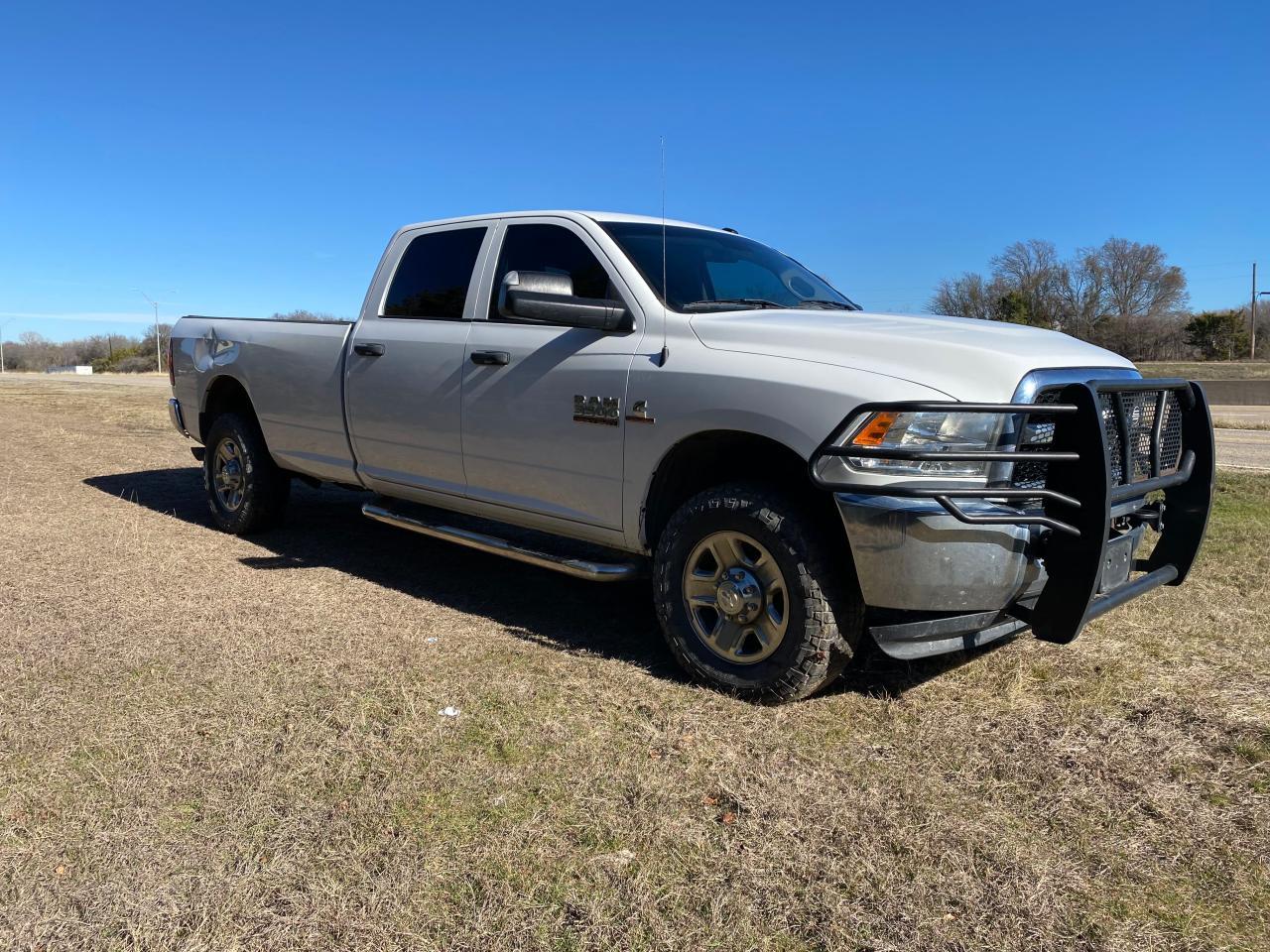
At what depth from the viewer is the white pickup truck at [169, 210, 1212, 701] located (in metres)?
3.23

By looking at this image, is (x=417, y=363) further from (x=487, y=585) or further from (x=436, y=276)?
(x=487, y=585)

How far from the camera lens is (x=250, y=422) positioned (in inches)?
264

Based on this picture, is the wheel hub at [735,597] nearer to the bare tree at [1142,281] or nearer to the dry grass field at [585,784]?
the dry grass field at [585,784]

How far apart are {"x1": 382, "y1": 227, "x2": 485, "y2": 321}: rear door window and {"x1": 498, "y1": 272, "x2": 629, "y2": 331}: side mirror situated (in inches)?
37.8

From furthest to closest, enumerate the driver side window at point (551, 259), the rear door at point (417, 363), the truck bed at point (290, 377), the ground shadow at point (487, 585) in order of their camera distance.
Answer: the truck bed at point (290, 377)
the rear door at point (417, 363)
the driver side window at point (551, 259)
the ground shadow at point (487, 585)

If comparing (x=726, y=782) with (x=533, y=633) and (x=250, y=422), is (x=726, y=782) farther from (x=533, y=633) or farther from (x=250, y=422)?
(x=250, y=422)

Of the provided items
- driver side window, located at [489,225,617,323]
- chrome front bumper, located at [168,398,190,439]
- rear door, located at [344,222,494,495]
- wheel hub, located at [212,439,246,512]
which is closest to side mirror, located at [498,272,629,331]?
driver side window, located at [489,225,617,323]

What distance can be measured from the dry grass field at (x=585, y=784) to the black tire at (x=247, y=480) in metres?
1.55

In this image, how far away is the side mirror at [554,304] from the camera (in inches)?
158

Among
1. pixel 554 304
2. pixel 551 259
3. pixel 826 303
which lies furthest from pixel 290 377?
pixel 826 303

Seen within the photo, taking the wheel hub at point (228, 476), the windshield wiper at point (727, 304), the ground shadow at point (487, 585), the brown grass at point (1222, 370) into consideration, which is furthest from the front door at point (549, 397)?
the brown grass at point (1222, 370)

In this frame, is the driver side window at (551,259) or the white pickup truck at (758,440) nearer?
the white pickup truck at (758,440)

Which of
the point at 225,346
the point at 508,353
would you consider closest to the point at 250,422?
the point at 225,346

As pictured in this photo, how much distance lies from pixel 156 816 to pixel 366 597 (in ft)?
8.00
